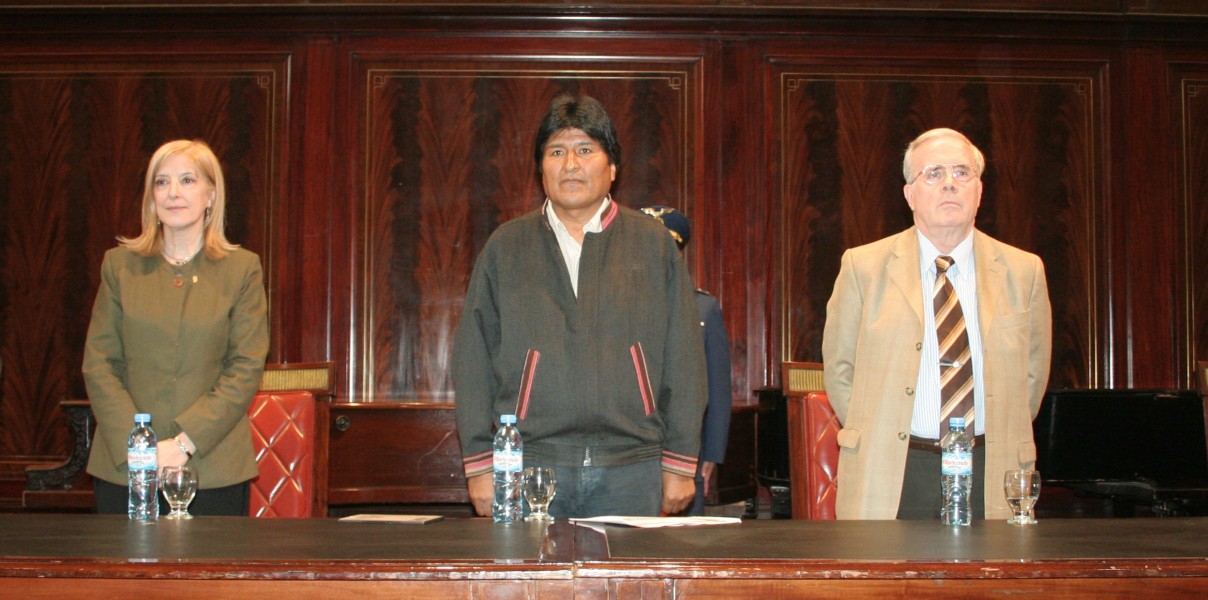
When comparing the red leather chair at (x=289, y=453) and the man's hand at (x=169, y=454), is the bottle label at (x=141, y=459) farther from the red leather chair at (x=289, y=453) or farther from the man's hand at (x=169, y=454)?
the red leather chair at (x=289, y=453)

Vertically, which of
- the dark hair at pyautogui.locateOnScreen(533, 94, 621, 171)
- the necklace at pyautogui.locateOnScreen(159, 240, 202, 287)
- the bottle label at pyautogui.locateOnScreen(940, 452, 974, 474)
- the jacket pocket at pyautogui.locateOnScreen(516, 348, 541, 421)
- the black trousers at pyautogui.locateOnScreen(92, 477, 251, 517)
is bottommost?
the black trousers at pyautogui.locateOnScreen(92, 477, 251, 517)

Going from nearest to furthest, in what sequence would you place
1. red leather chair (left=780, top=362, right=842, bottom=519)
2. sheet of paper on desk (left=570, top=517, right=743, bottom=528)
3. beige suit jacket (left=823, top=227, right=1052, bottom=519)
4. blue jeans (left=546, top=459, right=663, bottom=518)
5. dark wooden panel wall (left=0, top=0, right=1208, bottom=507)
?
sheet of paper on desk (left=570, top=517, right=743, bottom=528), blue jeans (left=546, top=459, right=663, bottom=518), beige suit jacket (left=823, top=227, right=1052, bottom=519), red leather chair (left=780, top=362, right=842, bottom=519), dark wooden panel wall (left=0, top=0, right=1208, bottom=507)

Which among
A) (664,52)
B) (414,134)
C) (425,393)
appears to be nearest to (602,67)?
(664,52)

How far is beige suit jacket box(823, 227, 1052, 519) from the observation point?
244 cm

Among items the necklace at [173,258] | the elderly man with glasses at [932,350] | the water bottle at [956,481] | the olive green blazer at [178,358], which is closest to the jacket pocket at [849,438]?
the elderly man with glasses at [932,350]

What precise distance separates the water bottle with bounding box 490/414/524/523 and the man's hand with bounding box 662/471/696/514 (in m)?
0.37

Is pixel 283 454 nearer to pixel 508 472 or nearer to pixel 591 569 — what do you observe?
pixel 508 472

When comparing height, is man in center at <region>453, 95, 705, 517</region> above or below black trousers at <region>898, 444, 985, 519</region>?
above

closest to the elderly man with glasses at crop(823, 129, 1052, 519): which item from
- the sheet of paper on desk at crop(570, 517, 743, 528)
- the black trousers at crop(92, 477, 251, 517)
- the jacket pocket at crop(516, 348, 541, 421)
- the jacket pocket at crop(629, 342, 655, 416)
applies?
the jacket pocket at crop(629, 342, 655, 416)

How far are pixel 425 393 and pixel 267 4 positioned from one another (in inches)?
84.9

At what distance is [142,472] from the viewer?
7.23 ft

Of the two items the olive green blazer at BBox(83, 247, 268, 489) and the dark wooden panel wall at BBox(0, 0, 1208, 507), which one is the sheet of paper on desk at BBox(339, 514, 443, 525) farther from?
the dark wooden panel wall at BBox(0, 0, 1208, 507)

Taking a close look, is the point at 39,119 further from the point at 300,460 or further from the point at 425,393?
the point at 300,460

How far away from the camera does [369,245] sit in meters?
5.82
